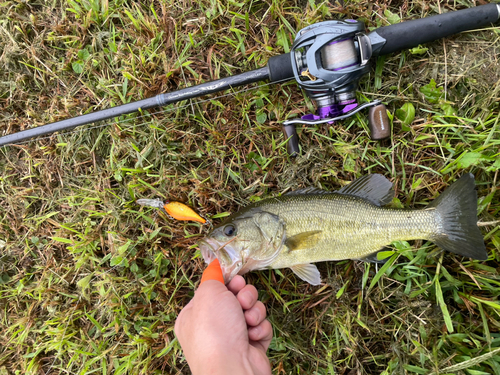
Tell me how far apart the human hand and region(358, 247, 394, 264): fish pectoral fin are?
1.07 metres

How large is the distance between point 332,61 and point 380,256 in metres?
1.68

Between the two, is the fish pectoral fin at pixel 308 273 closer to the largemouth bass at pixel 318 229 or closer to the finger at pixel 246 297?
the largemouth bass at pixel 318 229

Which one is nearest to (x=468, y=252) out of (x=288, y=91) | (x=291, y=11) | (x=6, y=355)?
(x=288, y=91)

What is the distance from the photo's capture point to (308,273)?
2719 millimetres

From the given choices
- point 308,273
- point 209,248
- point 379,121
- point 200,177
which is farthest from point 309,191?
point 200,177

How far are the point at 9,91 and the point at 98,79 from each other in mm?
1228

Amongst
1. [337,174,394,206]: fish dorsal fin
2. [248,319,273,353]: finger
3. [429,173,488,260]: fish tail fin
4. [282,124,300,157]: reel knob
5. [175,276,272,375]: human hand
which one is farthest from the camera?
[282,124,300,157]: reel knob

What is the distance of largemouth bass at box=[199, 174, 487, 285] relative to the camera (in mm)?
2492

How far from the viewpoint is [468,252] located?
234 cm

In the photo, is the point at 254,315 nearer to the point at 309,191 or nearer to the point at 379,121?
the point at 309,191

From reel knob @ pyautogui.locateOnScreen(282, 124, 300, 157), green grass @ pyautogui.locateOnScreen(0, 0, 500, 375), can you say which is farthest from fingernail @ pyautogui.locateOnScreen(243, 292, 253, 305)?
reel knob @ pyautogui.locateOnScreen(282, 124, 300, 157)

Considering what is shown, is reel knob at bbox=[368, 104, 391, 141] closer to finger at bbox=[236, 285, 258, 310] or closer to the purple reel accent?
the purple reel accent

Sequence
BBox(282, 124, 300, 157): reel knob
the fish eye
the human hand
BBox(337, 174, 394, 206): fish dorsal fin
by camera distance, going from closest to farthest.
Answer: the human hand, the fish eye, BBox(337, 174, 394, 206): fish dorsal fin, BBox(282, 124, 300, 157): reel knob

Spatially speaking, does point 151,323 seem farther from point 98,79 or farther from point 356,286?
point 98,79
